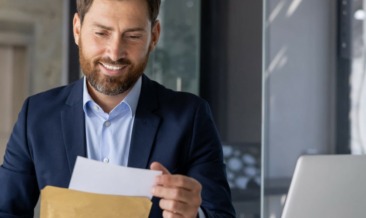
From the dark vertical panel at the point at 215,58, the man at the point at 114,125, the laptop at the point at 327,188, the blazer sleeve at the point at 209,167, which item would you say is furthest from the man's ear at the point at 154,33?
the dark vertical panel at the point at 215,58

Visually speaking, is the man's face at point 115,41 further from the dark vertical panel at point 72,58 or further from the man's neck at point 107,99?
the dark vertical panel at point 72,58

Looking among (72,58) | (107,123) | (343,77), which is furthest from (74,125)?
(72,58)

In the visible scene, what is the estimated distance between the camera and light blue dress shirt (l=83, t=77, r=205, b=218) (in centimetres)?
152

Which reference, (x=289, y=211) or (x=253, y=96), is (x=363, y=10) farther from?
(x=289, y=211)

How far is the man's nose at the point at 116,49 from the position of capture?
1401mm

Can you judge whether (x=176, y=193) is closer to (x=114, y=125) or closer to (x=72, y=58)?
(x=114, y=125)

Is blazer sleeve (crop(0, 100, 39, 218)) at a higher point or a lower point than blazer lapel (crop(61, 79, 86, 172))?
lower

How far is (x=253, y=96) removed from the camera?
12.9ft

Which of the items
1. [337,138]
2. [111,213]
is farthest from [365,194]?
[337,138]

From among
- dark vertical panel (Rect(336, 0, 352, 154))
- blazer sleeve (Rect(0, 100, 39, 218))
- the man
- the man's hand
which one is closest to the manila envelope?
the man's hand

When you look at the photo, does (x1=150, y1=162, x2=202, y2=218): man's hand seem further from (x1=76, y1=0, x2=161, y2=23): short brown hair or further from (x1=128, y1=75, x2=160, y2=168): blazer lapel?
(x1=76, y1=0, x2=161, y2=23): short brown hair

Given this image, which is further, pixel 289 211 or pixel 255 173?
pixel 255 173

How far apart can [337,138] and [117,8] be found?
7.66ft

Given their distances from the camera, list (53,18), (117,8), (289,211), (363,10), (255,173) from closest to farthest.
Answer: (289,211)
(117,8)
(363,10)
(255,173)
(53,18)
